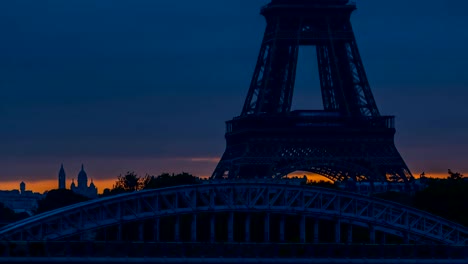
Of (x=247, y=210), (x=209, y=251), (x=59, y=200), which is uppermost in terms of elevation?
(x=59, y=200)

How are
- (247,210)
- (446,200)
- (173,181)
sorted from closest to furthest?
(247,210) → (446,200) → (173,181)

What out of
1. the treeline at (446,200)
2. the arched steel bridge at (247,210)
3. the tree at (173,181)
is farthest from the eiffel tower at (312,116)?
the arched steel bridge at (247,210)

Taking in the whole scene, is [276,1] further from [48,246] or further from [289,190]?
[48,246]

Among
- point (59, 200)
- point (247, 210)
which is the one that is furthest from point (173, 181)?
point (247, 210)

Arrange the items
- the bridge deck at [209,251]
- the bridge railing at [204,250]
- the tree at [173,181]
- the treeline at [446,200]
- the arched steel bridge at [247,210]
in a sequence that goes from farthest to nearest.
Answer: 1. the tree at [173,181]
2. the treeline at [446,200]
3. the arched steel bridge at [247,210]
4. the bridge railing at [204,250]
5. the bridge deck at [209,251]

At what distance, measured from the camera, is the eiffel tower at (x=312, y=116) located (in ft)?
614

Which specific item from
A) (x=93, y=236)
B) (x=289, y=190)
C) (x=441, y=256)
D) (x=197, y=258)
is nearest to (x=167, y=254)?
(x=197, y=258)

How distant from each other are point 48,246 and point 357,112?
97.9 m

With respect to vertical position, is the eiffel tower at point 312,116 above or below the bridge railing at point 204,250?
above

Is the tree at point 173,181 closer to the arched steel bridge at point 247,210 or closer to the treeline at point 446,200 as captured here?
the treeline at point 446,200

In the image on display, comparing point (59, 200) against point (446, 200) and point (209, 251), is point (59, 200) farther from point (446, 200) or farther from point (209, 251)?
point (209, 251)

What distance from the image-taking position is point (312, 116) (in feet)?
635

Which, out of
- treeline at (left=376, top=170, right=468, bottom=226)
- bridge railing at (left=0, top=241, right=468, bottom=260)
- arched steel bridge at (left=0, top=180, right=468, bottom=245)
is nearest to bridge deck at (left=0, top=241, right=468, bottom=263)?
bridge railing at (left=0, top=241, right=468, bottom=260)

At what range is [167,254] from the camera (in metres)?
97.2
